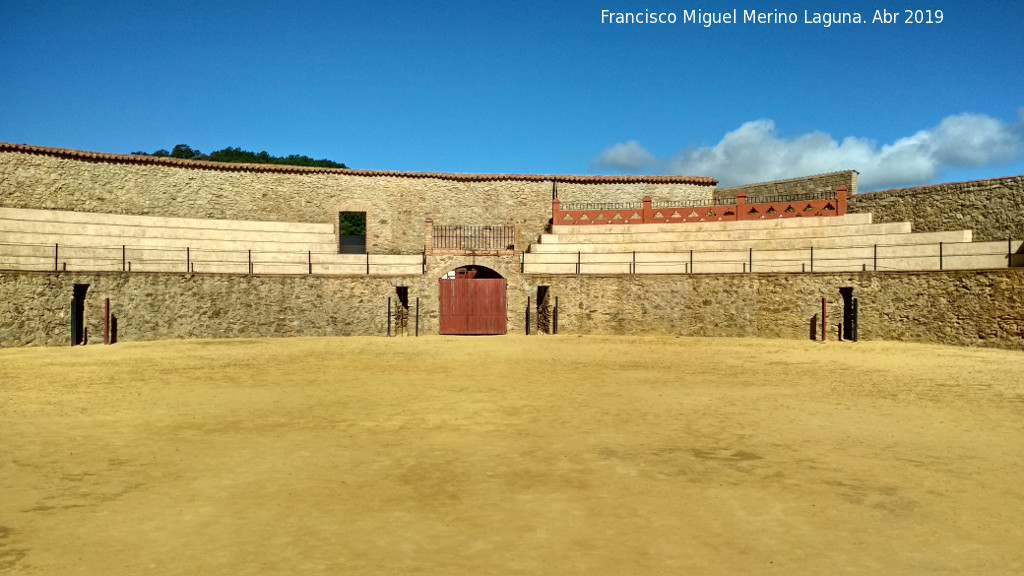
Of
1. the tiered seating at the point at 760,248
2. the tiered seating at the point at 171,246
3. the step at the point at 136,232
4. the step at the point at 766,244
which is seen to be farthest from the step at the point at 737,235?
the step at the point at 136,232

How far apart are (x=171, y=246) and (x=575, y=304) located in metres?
14.5

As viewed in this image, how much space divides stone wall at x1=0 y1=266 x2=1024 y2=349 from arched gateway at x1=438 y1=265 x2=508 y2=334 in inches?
13.4

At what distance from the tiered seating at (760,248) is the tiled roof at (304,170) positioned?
5.39 meters

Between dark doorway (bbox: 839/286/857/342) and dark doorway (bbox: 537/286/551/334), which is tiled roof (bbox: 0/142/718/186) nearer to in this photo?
dark doorway (bbox: 537/286/551/334)

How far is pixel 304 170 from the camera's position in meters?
31.3

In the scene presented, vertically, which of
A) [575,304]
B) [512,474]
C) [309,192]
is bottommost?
[512,474]

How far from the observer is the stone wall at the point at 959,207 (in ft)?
76.7

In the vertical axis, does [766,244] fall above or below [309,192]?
below

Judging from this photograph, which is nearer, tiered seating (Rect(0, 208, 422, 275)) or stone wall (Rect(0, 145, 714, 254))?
tiered seating (Rect(0, 208, 422, 275))

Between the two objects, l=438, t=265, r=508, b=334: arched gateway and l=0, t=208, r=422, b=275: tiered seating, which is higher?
l=0, t=208, r=422, b=275: tiered seating

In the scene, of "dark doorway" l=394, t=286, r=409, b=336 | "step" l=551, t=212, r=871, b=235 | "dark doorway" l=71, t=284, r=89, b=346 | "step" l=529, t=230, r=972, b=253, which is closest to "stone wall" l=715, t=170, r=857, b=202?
"step" l=551, t=212, r=871, b=235

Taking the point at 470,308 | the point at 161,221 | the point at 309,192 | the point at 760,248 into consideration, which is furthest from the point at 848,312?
the point at 161,221

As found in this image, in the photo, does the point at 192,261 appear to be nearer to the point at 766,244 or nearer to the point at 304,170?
the point at 304,170

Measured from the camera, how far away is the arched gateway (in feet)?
84.5
